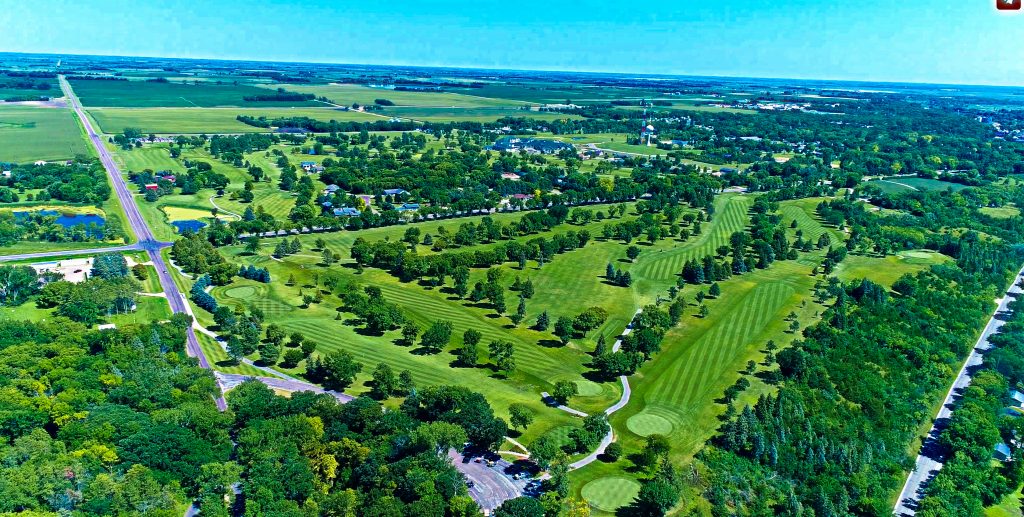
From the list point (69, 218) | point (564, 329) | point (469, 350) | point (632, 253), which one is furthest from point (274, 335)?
point (69, 218)

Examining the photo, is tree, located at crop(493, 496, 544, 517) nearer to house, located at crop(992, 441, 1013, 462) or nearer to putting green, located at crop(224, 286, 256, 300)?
house, located at crop(992, 441, 1013, 462)

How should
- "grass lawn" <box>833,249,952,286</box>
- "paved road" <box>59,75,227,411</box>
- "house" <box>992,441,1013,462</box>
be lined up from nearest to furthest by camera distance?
"house" <box>992,441,1013,462</box> < "paved road" <box>59,75,227,411</box> < "grass lawn" <box>833,249,952,286</box>

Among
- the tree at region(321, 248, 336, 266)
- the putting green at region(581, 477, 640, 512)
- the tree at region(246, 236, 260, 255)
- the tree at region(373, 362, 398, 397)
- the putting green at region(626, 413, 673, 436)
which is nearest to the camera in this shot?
the putting green at region(581, 477, 640, 512)

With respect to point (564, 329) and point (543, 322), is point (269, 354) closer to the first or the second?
point (543, 322)

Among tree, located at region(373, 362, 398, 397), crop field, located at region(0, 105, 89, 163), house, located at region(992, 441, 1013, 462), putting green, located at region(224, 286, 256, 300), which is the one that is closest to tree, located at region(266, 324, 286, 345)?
tree, located at region(373, 362, 398, 397)

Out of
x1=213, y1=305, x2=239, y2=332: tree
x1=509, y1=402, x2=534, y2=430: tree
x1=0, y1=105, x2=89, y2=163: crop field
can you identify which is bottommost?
x1=509, y1=402, x2=534, y2=430: tree

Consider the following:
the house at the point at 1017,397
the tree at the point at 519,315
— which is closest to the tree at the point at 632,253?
the tree at the point at 519,315

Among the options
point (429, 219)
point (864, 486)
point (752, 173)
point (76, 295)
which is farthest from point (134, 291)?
point (752, 173)
